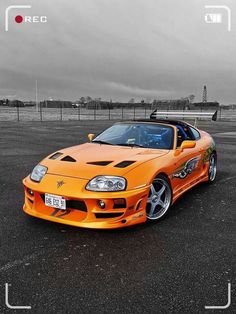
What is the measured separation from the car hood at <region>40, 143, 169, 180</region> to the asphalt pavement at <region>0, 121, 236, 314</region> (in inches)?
27.4

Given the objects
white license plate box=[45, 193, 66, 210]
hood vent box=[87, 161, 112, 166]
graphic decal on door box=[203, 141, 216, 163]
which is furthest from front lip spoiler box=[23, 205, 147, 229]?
graphic decal on door box=[203, 141, 216, 163]

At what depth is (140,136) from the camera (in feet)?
15.8

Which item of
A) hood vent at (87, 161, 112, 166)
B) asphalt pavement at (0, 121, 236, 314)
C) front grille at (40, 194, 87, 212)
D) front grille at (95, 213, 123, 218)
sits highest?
hood vent at (87, 161, 112, 166)

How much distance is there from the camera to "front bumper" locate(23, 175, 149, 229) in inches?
130

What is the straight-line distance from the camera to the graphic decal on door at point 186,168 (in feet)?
14.3

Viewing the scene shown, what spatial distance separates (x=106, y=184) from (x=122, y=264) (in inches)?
35.0

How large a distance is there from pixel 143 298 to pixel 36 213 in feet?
5.77

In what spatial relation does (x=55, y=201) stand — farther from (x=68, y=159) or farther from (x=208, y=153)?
(x=208, y=153)

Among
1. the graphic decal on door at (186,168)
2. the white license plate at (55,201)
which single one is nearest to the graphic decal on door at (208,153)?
the graphic decal on door at (186,168)

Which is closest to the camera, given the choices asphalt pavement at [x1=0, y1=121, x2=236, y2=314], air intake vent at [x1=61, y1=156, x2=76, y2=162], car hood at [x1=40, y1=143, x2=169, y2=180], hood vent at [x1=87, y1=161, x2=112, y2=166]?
asphalt pavement at [x1=0, y1=121, x2=236, y2=314]

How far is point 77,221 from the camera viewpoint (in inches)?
131

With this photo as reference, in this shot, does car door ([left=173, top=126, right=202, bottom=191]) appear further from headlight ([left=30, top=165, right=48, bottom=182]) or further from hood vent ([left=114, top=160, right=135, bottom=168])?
headlight ([left=30, top=165, right=48, bottom=182])

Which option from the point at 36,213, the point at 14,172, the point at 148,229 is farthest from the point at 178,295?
the point at 14,172

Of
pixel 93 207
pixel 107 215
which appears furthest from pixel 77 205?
pixel 107 215
